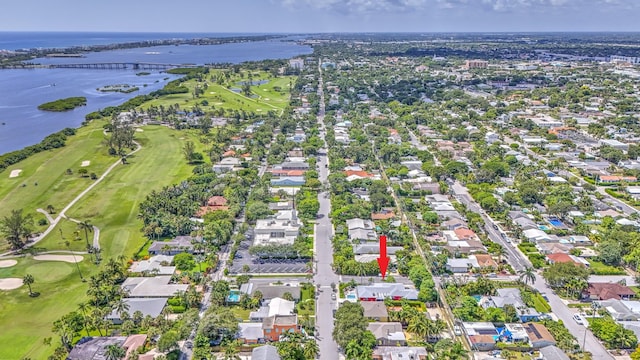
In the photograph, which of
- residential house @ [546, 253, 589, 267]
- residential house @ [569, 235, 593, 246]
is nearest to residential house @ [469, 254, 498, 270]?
residential house @ [546, 253, 589, 267]

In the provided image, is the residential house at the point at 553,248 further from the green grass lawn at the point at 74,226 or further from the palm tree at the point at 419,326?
the green grass lawn at the point at 74,226

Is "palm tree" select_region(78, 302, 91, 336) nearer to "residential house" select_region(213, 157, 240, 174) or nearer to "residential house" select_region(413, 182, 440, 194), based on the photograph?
"residential house" select_region(213, 157, 240, 174)

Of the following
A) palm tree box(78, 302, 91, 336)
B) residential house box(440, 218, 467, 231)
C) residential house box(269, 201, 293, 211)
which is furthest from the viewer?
residential house box(269, 201, 293, 211)

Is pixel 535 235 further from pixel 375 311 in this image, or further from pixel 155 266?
pixel 155 266

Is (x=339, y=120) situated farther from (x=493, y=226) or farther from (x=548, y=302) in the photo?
(x=548, y=302)

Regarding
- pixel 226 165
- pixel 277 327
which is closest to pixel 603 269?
pixel 277 327
